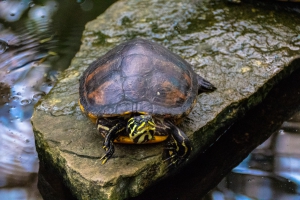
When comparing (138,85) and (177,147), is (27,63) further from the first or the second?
(177,147)

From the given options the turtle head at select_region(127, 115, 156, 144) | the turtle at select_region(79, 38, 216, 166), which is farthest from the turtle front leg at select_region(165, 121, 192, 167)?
the turtle head at select_region(127, 115, 156, 144)

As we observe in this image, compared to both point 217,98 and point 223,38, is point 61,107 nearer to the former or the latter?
point 217,98

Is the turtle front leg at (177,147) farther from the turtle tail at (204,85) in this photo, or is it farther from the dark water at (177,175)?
the turtle tail at (204,85)

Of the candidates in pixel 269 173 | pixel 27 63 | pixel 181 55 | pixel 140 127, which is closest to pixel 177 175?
pixel 269 173

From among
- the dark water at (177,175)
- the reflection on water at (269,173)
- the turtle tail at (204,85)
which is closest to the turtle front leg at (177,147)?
the dark water at (177,175)

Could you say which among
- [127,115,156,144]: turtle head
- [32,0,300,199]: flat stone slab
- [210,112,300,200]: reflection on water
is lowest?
[210,112,300,200]: reflection on water

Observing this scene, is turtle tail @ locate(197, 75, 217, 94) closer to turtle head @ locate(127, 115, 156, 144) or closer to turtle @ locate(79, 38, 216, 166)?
turtle @ locate(79, 38, 216, 166)
